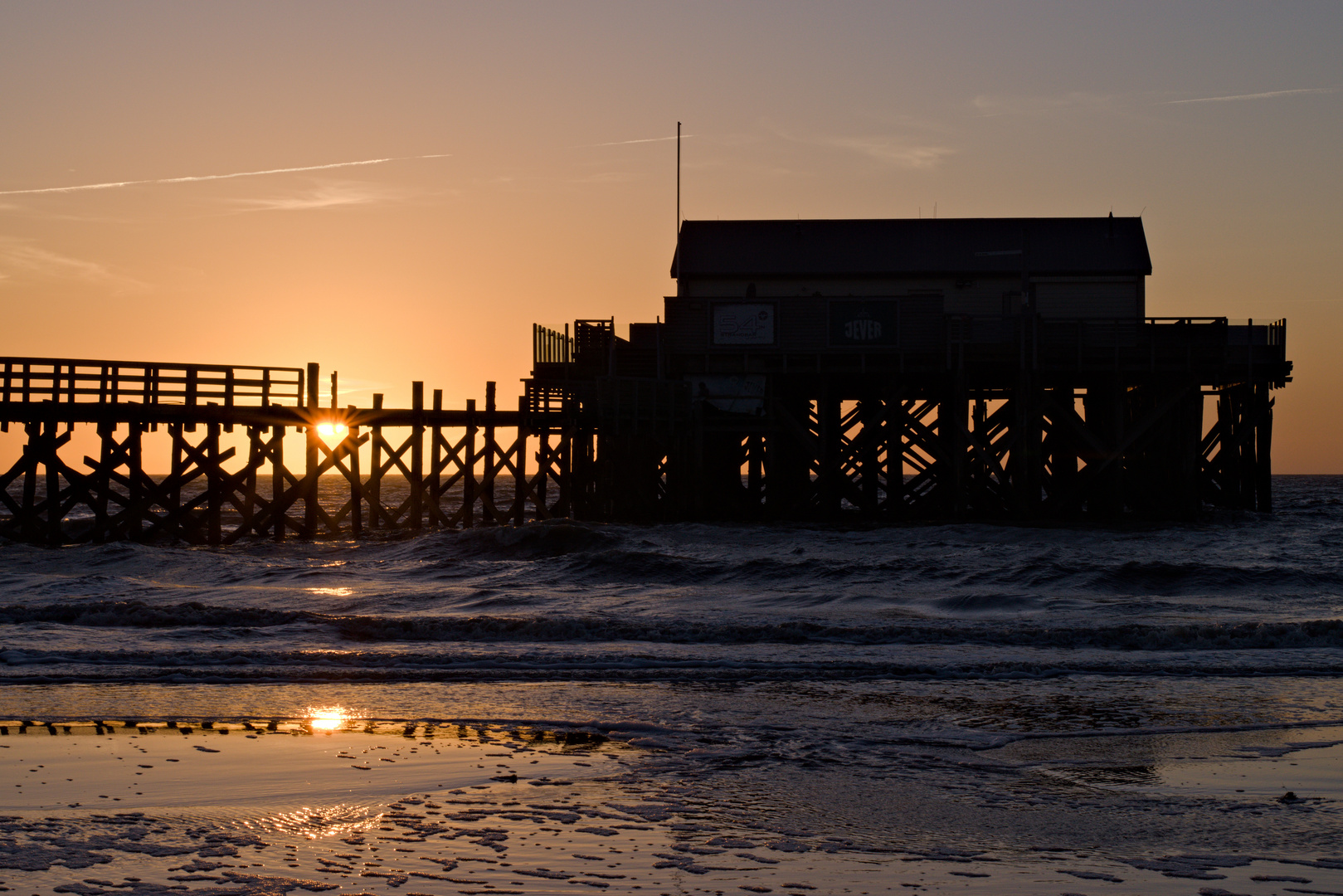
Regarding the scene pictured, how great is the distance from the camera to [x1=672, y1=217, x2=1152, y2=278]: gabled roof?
1342 inches

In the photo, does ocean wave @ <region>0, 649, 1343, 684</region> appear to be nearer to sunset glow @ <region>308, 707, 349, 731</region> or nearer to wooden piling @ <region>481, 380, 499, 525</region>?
sunset glow @ <region>308, 707, 349, 731</region>

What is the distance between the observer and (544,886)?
505cm

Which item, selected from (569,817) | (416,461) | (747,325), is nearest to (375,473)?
(416,461)

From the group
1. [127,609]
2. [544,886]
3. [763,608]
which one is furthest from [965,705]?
[127,609]

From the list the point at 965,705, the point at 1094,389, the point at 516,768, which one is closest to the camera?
the point at 516,768

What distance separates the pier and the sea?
5486mm

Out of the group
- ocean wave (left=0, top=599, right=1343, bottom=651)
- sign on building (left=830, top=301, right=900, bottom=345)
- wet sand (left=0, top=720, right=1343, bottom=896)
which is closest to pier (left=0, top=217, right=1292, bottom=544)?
sign on building (left=830, top=301, right=900, bottom=345)

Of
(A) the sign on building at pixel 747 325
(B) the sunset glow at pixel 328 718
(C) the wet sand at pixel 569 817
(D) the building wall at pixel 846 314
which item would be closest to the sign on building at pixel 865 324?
(D) the building wall at pixel 846 314

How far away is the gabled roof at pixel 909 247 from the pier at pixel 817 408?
0.07 m

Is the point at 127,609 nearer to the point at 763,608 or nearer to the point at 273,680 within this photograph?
the point at 273,680

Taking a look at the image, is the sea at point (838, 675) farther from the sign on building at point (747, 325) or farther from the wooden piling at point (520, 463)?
the sign on building at point (747, 325)

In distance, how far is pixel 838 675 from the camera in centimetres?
1032

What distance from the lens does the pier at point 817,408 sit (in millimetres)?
26375

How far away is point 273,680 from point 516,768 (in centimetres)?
375
